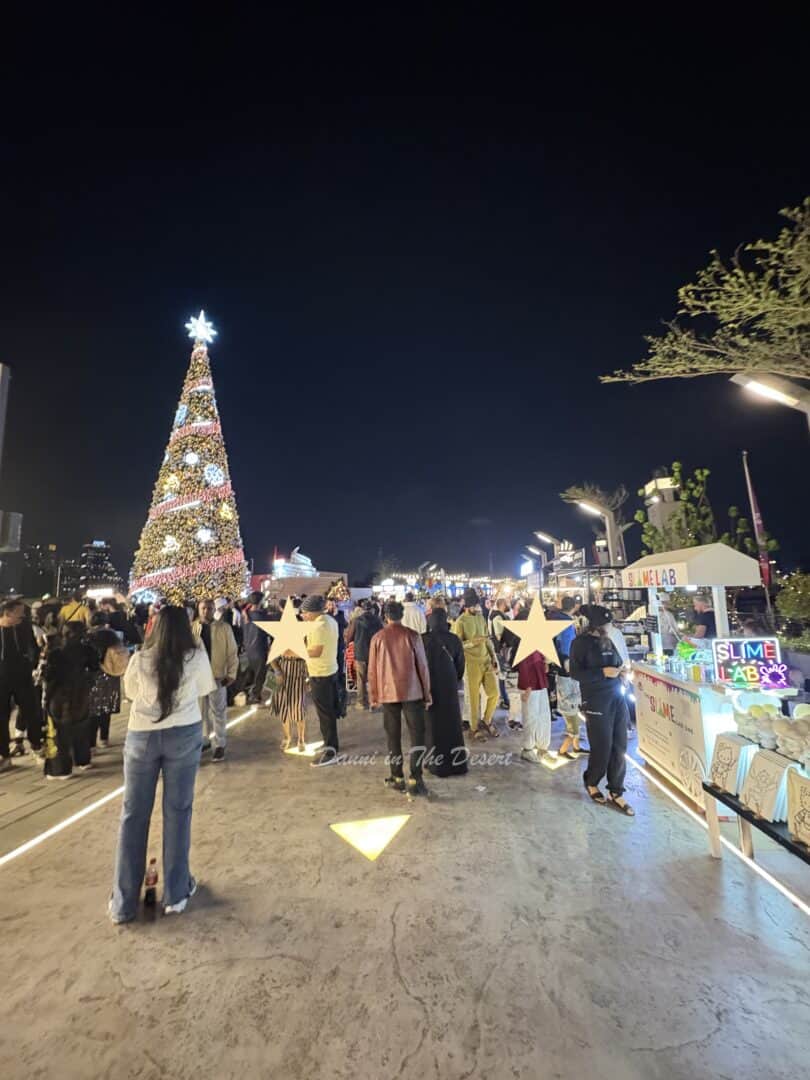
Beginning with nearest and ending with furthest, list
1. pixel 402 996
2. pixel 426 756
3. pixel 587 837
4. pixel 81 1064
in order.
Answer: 1. pixel 81 1064
2. pixel 402 996
3. pixel 587 837
4. pixel 426 756

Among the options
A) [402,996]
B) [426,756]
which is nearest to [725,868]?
[402,996]

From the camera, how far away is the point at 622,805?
4.42 metres

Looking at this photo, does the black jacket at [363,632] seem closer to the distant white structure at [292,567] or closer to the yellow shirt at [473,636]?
the yellow shirt at [473,636]

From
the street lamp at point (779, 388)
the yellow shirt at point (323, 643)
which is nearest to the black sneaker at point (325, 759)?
the yellow shirt at point (323, 643)

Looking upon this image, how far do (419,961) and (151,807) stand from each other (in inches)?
70.0

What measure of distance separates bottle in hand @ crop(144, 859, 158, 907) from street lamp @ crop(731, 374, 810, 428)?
23.5 ft

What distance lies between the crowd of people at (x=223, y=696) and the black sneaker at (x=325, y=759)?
0.02 meters

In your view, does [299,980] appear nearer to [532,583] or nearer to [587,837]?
[587,837]

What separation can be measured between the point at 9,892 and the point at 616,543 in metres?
24.0

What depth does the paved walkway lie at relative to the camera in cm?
207

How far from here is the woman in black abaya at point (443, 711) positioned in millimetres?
5379

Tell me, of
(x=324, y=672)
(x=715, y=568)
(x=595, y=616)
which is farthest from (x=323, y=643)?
(x=715, y=568)

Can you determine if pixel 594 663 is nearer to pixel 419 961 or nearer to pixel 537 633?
pixel 537 633

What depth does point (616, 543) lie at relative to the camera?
23.4 metres
